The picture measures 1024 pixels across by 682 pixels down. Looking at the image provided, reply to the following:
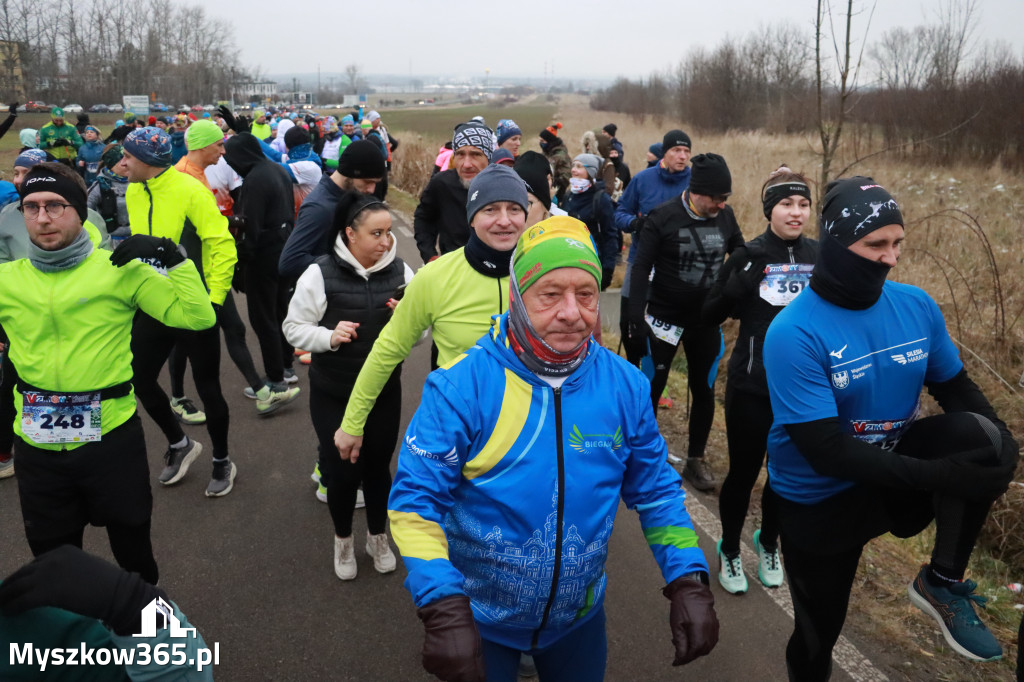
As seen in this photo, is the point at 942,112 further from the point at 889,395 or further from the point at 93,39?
the point at 93,39

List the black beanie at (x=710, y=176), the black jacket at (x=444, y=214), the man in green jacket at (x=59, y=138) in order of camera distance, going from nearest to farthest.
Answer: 1. the black beanie at (x=710, y=176)
2. the black jacket at (x=444, y=214)
3. the man in green jacket at (x=59, y=138)

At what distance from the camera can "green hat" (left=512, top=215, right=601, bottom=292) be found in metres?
1.94

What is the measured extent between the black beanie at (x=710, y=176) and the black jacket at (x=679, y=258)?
8.6 inches

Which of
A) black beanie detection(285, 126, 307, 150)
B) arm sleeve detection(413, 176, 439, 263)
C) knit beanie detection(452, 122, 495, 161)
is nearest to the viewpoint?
knit beanie detection(452, 122, 495, 161)

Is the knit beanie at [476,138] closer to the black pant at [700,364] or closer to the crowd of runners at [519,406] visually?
the crowd of runners at [519,406]

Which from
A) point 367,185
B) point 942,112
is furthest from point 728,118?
point 367,185

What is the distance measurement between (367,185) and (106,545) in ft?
9.11

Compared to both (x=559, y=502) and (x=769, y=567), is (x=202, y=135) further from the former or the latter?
(x=769, y=567)

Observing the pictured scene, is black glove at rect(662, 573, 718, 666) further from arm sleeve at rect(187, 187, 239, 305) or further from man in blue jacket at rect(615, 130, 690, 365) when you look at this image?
man in blue jacket at rect(615, 130, 690, 365)

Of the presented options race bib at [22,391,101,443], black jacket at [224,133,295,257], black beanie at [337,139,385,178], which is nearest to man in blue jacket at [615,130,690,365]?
black beanie at [337,139,385,178]

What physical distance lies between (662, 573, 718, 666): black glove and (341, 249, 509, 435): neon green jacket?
1413mm

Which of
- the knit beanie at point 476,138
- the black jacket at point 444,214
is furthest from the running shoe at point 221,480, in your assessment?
the knit beanie at point 476,138

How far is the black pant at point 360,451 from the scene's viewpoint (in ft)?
12.0

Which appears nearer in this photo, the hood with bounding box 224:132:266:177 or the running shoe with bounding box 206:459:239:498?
the running shoe with bounding box 206:459:239:498
